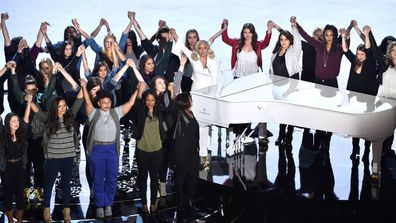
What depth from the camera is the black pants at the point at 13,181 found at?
22.5 ft

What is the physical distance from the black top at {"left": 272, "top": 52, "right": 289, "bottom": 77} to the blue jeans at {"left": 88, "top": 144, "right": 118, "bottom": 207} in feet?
7.82

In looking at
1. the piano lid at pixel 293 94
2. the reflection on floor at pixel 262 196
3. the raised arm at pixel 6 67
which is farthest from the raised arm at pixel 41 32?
the piano lid at pixel 293 94

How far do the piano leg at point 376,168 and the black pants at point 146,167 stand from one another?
1.90 m

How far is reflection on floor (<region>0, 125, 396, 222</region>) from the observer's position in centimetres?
728

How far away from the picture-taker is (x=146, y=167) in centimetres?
730

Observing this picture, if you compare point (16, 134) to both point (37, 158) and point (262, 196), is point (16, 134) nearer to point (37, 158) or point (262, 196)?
point (37, 158)

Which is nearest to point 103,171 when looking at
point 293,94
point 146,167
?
point 146,167

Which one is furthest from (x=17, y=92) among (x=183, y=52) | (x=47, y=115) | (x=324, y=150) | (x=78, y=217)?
(x=324, y=150)

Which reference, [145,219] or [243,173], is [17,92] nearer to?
[145,219]

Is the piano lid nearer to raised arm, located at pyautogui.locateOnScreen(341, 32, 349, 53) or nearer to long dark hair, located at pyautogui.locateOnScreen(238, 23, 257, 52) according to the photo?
long dark hair, located at pyautogui.locateOnScreen(238, 23, 257, 52)

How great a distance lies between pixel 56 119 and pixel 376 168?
2986mm

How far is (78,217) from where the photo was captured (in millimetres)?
7297

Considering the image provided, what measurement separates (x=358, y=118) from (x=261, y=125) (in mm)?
1912

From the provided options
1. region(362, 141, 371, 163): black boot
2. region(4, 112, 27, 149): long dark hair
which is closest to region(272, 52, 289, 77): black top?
region(362, 141, 371, 163): black boot
